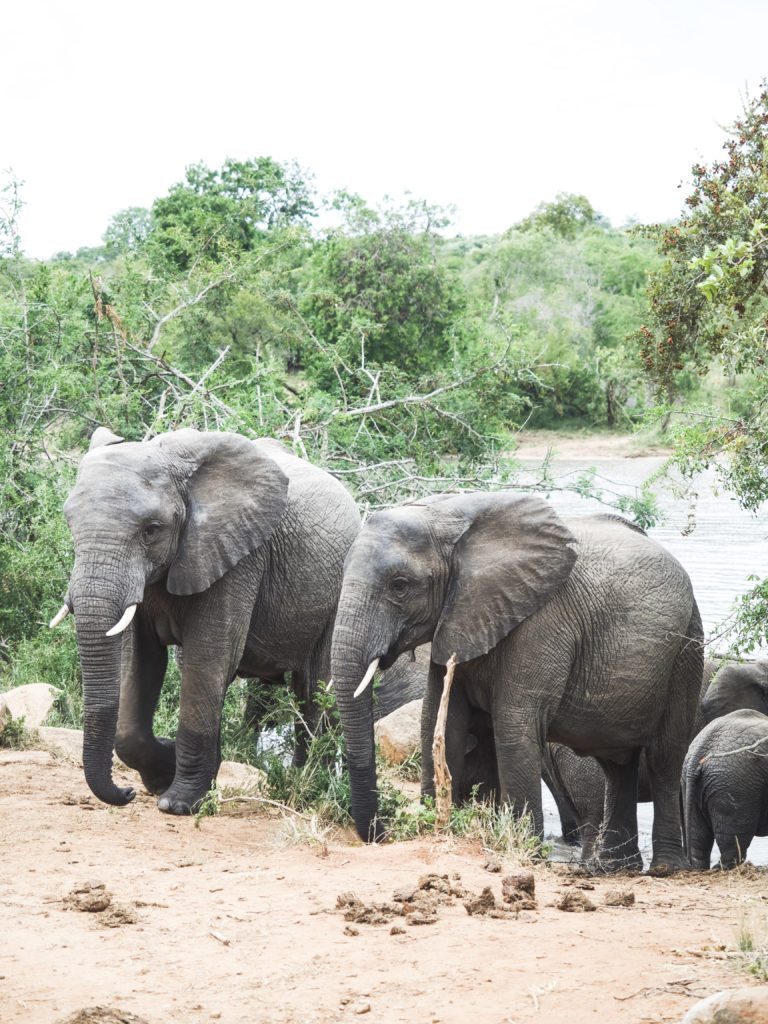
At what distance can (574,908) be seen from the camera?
5.88m

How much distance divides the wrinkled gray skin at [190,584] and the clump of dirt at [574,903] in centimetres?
255

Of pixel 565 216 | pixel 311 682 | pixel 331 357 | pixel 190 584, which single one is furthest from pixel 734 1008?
pixel 565 216

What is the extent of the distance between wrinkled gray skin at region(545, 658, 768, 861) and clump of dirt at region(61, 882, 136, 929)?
449 centimetres

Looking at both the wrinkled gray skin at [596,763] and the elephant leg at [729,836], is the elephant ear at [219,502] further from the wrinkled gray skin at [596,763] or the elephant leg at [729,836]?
the elephant leg at [729,836]

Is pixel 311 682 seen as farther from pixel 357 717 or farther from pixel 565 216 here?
pixel 565 216

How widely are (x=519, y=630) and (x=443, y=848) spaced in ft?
5.71

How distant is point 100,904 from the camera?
5.78 m

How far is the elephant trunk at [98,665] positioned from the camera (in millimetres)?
7199

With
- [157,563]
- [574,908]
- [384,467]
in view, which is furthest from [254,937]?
[384,467]

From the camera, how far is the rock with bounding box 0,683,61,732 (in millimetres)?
9773

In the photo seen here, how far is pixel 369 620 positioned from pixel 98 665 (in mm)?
1376

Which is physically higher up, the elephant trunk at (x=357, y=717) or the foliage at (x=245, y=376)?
the foliage at (x=245, y=376)

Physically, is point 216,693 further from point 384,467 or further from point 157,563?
point 384,467

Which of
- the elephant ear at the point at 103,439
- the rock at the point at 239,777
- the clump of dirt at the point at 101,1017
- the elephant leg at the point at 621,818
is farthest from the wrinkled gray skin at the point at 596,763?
the clump of dirt at the point at 101,1017
